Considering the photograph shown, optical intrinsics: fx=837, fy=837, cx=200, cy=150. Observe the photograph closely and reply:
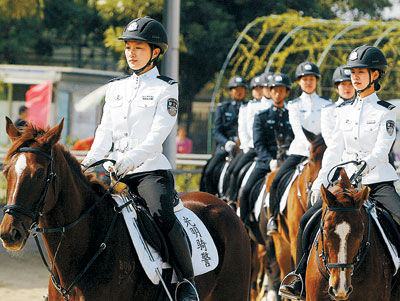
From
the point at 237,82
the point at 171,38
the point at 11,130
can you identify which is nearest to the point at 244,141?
the point at 237,82

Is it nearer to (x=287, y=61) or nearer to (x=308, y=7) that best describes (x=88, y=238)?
(x=287, y=61)

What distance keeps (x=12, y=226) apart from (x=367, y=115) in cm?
335

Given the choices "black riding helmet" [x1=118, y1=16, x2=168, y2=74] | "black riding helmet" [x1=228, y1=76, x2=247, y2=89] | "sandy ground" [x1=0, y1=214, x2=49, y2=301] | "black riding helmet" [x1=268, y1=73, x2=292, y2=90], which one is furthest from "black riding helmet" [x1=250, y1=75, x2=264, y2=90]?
"black riding helmet" [x1=118, y1=16, x2=168, y2=74]

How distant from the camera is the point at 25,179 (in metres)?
5.09

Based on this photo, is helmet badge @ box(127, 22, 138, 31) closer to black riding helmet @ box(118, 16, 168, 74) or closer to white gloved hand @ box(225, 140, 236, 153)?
black riding helmet @ box(118, 16, 168, 74)

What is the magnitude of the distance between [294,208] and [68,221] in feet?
16.3

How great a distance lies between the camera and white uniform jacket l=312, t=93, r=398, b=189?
6.93 meters

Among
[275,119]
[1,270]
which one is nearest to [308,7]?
[275,119]

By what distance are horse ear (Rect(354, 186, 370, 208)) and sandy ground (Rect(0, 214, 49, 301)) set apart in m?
4.91

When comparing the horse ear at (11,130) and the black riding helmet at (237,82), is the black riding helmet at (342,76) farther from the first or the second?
the horse ear at (11,130)

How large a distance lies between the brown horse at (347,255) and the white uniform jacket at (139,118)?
1.26 m

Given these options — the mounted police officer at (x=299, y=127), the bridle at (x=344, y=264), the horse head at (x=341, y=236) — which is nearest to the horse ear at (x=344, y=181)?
the horse head at (x=341, y=236)

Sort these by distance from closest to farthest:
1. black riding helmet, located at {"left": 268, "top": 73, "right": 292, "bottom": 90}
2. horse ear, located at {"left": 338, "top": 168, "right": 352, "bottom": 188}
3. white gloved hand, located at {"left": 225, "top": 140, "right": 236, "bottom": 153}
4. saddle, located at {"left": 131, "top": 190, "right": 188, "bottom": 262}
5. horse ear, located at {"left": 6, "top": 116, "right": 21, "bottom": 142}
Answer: horse ear, located at {"left": 6, "top": 116, "right": 21, "bottom": 142}, saddle, located at {"left": 131, "top": 190, "right": 188, "bottom": 262}, horse ear, located at {"left": 338, "top": 168, "right": 352, "bottom": 188}, black riding helmet, located at {"left": 268, "top": 73, "right": 292, "bottom": 90}, white gloved hand, located at {"left": 225, "top": 140, "right": 236, "bottom": 153}

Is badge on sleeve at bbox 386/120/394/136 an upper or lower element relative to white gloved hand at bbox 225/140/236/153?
upper
